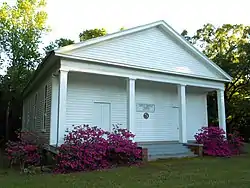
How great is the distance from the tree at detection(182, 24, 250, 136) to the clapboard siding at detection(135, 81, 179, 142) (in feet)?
30.7

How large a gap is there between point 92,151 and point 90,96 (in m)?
4.53

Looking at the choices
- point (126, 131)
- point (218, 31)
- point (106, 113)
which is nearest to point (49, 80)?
point (106, 113)

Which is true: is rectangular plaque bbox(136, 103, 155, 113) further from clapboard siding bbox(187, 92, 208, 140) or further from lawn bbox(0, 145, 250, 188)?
lawn bbox(0, 145, 250, 188)

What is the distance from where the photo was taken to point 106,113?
13.7 meters

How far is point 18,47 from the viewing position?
24.1m

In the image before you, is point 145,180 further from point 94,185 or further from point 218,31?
point 218,31

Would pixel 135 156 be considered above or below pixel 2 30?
below

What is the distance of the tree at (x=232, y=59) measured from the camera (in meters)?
22.6

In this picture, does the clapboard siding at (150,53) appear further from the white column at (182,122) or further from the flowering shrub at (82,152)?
the flowering shrub at (82,152)

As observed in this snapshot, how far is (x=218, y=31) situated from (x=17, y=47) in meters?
18.8

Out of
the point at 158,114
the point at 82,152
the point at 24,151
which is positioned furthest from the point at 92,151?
the point at 158,114

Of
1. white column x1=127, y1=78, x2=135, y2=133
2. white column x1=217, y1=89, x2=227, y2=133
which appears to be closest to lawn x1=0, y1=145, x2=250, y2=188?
white column x1=127, y1=78, x2=135, y2=133

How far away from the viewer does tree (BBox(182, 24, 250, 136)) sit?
891 inches

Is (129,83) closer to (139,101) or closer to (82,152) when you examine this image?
(139,101)
